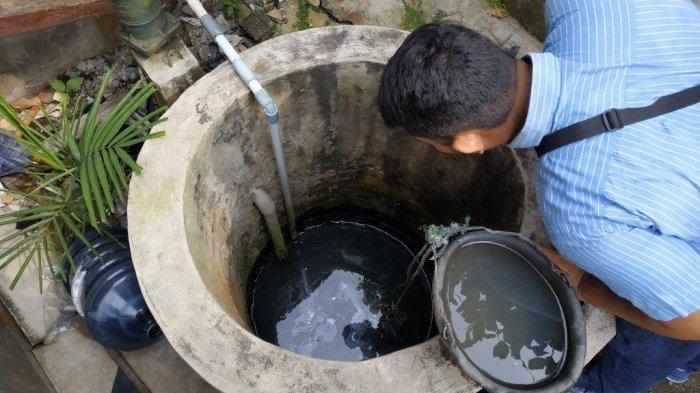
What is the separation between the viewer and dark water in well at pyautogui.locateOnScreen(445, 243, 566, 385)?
1897 mm

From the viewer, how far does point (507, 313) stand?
1992 mm

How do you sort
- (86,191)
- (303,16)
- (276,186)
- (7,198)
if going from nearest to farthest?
1. (86,191)
2. (7,198)
3. (276,186)
4. (303,16)

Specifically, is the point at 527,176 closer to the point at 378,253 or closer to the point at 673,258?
the point at 673,258

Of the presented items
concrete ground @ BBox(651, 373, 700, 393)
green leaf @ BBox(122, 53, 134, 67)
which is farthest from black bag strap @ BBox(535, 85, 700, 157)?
green leaf @ BBox(122, 53, 134, 67)

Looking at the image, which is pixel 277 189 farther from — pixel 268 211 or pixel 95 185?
pixel 95 185

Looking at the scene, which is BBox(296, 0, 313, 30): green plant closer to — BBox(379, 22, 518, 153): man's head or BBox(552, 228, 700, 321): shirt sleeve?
BBox(379, 22, 518, 153): man's head

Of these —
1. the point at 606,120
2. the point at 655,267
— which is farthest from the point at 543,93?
the point at 655,267

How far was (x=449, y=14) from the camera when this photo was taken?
358 centimetres

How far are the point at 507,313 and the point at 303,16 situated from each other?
2513mm

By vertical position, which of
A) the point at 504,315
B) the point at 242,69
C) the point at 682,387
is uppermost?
the point at 242,69

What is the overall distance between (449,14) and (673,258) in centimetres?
258

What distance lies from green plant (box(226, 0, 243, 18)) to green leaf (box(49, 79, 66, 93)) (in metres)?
1.13

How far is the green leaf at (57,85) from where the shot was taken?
2.99 m

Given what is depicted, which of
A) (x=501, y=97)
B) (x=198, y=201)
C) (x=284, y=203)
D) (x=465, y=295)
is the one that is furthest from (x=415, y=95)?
(x=284, y=203)
